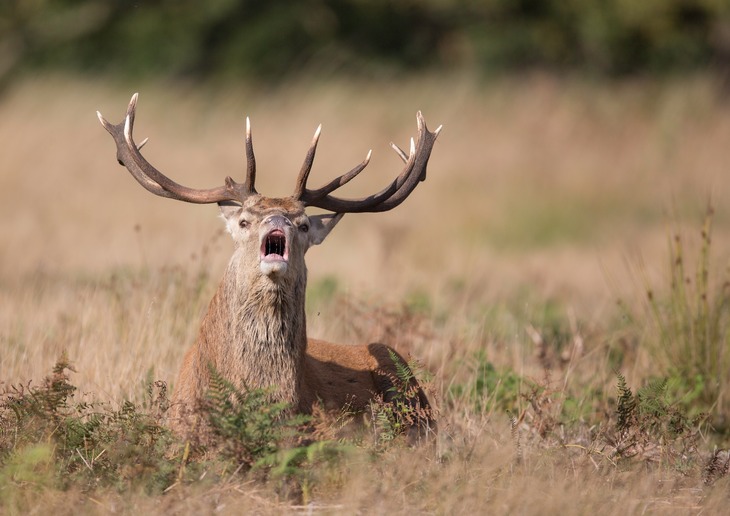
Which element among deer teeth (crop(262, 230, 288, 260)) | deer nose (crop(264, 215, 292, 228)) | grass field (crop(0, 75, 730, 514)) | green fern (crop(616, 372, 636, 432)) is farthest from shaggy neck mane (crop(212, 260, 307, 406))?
green fern (crop(616, 372, 636, 432))

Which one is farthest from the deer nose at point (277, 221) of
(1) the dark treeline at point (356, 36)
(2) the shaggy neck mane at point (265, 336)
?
(1) the dark treeline at point (356, 36)

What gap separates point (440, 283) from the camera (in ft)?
33.7

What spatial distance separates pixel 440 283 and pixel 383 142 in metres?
7.71

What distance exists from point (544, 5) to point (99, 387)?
19.0m

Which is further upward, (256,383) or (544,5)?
(544,5)

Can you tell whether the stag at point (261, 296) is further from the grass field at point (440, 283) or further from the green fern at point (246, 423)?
the grass field at point (440, 283)

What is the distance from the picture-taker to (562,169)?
18.1 m

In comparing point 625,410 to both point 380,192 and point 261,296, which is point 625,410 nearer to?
point 380,192

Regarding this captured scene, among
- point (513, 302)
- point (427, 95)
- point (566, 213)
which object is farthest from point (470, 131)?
point (513, 302)

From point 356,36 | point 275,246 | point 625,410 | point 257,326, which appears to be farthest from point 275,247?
point 356,36

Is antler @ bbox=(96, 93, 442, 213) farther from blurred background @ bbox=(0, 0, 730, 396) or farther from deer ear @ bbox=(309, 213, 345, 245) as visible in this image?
blurred background @ bbox=(0, 0, 730, 396)

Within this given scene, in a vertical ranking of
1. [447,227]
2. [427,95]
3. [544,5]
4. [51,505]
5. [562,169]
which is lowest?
[51,505]

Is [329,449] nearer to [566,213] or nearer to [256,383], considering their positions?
[256,383]

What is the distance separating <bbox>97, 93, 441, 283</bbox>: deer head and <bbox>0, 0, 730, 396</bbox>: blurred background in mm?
1252
